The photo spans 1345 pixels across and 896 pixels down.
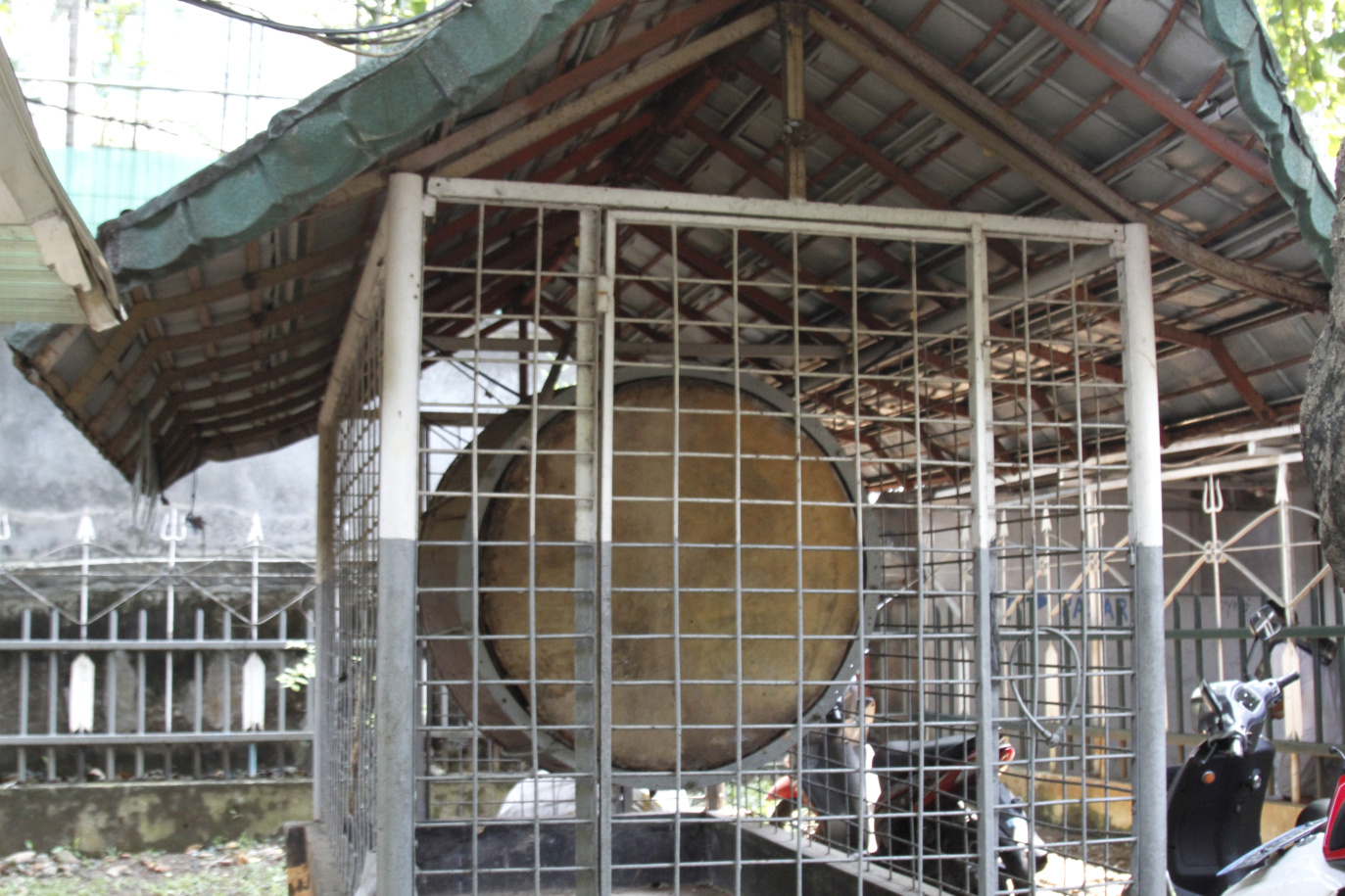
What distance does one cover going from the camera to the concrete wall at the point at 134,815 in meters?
10.1

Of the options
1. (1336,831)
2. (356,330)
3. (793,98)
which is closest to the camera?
(1336,831)

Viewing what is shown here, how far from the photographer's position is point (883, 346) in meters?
6.55

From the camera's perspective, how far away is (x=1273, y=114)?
3.68 m

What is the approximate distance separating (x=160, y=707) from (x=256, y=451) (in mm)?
3172

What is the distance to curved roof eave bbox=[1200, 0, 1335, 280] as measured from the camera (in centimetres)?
358

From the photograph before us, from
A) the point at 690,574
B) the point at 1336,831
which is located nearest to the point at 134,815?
the point at 690,574

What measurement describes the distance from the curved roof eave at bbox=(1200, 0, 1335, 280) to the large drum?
1850 mm

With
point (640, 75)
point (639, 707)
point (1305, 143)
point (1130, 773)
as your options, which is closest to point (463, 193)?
point (640, 75)

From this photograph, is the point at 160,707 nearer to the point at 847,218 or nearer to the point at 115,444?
the point at 115,444

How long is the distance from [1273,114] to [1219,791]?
10.1 ft

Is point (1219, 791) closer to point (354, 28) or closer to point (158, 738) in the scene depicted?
point (354, 28)

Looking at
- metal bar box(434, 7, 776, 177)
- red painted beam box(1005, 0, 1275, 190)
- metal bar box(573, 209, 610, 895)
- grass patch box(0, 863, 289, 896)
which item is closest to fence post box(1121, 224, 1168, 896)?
red painted beam box(1005, 0, 1275, 190)

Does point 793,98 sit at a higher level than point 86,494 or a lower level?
higher

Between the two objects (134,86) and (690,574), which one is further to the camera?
(134,86)
